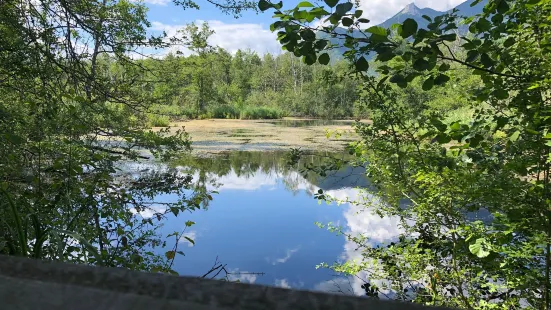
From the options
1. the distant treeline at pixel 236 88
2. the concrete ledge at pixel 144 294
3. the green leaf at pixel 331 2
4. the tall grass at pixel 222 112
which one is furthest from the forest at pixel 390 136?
the tall grass at pixel 222 112

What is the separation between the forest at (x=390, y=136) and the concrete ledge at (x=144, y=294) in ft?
3.01

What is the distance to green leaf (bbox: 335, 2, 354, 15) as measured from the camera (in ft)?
4.57

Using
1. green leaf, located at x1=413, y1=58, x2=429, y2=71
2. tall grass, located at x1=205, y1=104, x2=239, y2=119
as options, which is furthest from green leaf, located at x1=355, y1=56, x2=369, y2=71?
tall grass, located at x1=205, y1=104, x2=239, y2=119

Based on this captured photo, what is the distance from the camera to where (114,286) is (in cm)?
56

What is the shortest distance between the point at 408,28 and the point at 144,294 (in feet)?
4.23

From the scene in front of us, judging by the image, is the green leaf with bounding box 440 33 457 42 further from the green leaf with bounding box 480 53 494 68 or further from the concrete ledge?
the concrete ledge

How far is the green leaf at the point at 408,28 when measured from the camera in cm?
145

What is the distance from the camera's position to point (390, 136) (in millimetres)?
3035

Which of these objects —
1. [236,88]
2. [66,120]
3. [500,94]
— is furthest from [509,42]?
[236,88]

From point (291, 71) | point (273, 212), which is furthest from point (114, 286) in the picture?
point (291, 71)

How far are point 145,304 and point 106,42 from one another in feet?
13.0

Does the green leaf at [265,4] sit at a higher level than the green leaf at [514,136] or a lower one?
higher

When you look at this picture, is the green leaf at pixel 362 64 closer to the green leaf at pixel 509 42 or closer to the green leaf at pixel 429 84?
the green leaf at pixel 429 84

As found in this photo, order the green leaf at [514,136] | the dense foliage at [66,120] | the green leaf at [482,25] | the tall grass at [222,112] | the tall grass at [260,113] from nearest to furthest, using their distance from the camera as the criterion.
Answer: the green leaf at [482,25], the green leaf at [514,136], the dense foliage at [66,120], the tall grass at [222,112], the tall grass at [260,113]
